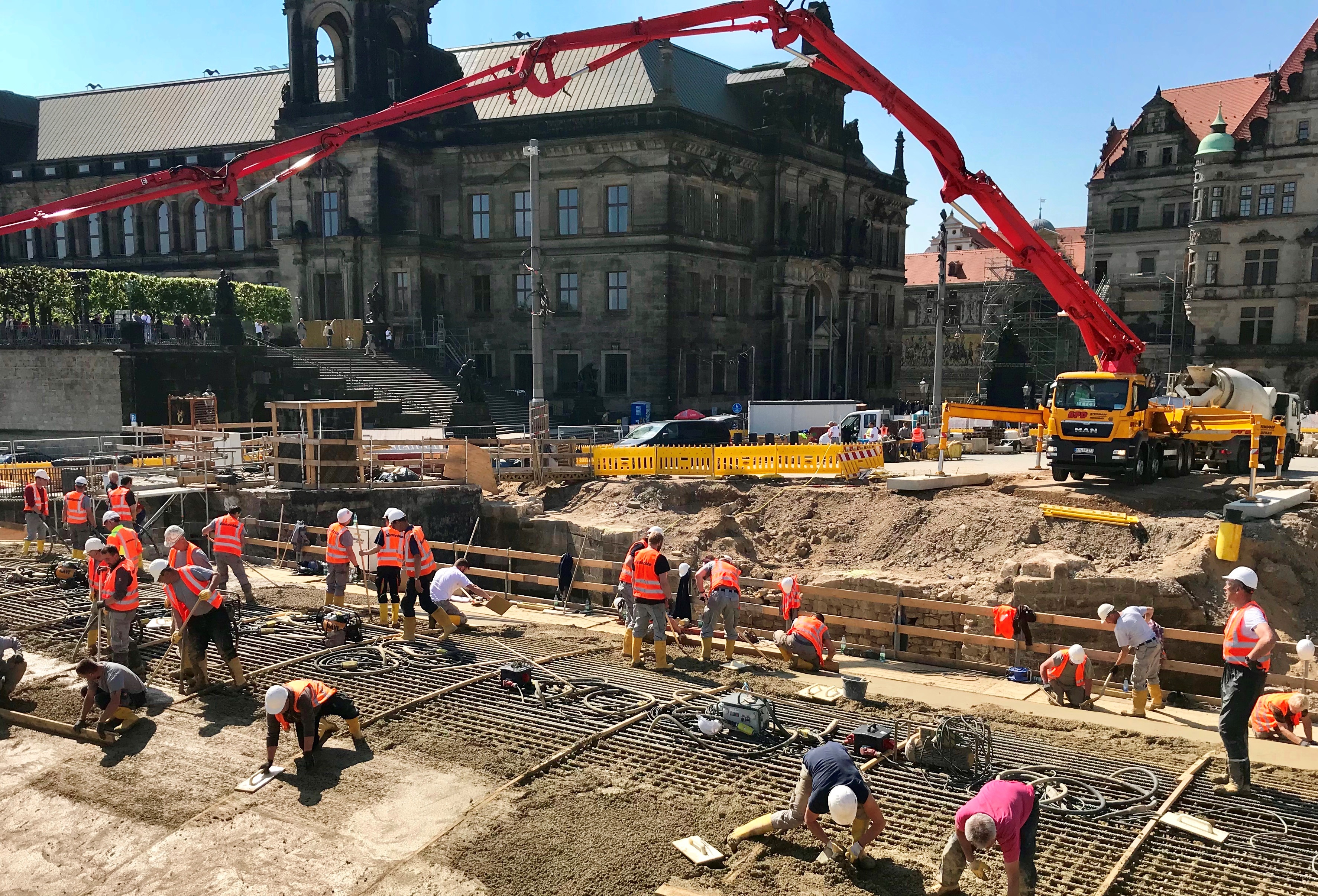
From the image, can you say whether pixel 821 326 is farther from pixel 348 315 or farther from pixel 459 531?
pixel 459 531

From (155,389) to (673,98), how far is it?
23330mm

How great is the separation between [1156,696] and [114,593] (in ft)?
39.9

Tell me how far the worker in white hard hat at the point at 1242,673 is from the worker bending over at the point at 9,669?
1264 cm

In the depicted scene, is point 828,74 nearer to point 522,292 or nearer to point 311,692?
point 311,692

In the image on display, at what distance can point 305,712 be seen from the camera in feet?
31.0

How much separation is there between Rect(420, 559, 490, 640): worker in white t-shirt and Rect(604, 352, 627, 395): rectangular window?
Answer: 30462mm

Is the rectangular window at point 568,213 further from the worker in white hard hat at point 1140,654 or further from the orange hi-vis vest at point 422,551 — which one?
the worker in white hard hat at point 1140,654

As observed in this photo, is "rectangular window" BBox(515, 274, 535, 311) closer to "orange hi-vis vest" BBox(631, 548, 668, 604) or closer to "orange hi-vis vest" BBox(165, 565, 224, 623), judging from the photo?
"orange hi-vis vest" BBox(631, 548, 668, 604)

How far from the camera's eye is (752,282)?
48.8 m

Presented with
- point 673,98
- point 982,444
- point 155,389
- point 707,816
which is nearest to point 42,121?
point 155,389

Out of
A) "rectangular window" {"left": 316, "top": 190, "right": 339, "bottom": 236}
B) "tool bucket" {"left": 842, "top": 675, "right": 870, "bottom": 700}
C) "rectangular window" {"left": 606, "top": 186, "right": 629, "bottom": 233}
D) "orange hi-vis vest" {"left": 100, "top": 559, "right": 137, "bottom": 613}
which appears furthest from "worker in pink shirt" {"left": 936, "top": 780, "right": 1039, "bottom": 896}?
"rectangular window" {"left": 316, "top": 190, "right": 339, "bottom": 236}

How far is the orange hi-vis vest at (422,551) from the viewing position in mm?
13484

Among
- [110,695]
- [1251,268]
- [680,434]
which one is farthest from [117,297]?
[1251,268]

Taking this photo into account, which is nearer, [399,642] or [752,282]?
[399,642]
